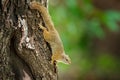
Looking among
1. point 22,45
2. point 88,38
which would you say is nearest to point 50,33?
point 22,45

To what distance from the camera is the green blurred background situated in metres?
4.55

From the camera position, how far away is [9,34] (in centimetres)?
233

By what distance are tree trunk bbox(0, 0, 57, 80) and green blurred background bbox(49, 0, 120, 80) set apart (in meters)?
1.89

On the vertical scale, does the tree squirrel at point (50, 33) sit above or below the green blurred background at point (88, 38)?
above

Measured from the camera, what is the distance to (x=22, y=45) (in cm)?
238

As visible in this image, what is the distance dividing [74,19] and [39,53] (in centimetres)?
217

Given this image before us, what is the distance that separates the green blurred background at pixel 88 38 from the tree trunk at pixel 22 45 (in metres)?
1.89

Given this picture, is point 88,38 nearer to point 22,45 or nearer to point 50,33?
point 50,33

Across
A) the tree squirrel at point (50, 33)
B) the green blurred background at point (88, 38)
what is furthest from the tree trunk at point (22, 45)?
the green blurred background at point (88, 38)

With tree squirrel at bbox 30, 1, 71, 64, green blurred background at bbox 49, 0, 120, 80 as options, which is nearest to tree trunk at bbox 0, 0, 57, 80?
tree squirrel at bbox 30, 1, 71, 64

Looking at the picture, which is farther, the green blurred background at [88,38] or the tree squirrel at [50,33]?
the green blurred background at [88,38]

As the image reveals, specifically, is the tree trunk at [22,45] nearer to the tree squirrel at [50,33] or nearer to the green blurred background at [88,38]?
the tree squirrel at [50,33]

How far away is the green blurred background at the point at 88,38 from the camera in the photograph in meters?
4.55

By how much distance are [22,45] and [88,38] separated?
3.48 metres
